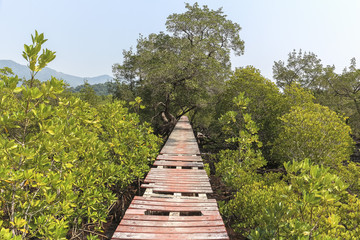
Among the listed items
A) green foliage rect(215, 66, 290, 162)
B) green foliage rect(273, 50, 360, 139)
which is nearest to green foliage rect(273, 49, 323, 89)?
green foliage rect(273, 50, 360, 139)

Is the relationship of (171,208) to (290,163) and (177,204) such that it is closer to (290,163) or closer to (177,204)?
(177,204)

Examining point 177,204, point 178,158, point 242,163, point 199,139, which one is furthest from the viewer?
point 199,139

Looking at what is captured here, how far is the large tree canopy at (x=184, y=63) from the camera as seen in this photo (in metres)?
11.3

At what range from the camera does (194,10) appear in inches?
614

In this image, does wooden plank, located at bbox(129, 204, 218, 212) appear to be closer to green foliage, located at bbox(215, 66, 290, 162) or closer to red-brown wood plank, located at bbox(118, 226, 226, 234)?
red-brown wood plank, located at bbox(118, 226, 226, 234)

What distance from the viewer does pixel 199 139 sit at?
1781cm

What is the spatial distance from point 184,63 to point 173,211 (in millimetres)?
8674

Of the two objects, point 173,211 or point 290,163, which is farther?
point 290,163

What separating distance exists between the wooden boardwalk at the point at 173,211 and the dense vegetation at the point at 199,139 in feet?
2.53

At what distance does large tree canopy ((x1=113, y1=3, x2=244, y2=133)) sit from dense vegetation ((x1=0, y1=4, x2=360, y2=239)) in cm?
9

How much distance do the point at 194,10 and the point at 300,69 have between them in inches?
653

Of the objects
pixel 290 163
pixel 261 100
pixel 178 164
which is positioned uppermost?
pixel 261 100

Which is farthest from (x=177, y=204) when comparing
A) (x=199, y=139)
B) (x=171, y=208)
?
(x=199, y=139)

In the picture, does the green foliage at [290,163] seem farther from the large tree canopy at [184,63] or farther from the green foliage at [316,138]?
the large tree canopy at [184,63]
